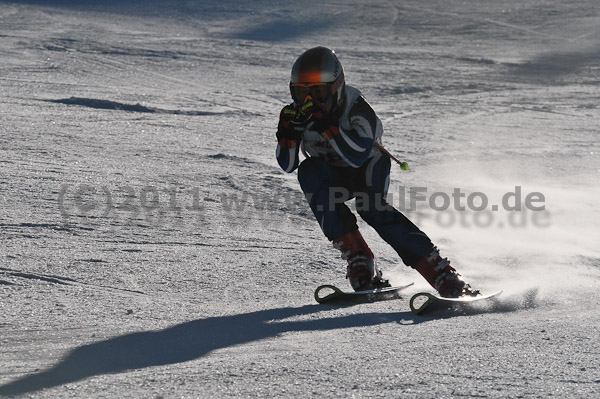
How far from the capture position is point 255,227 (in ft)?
19.2

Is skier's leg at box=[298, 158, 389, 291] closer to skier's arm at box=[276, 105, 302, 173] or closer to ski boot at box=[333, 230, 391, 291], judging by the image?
ski boot at box=[333, 230, 391, 291]

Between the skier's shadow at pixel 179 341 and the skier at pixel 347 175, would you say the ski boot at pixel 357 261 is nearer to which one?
the skier at pixel 347 175

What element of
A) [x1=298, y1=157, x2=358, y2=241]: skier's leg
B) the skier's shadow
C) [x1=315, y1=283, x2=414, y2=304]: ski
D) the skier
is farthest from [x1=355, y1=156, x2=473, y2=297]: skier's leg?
the skier's shadow

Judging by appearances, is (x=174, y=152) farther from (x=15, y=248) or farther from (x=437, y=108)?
(x=437, y=108)

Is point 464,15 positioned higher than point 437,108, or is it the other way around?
point 464,15

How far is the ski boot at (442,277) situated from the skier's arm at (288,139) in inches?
33.4

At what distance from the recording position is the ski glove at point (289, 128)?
4.22 metres

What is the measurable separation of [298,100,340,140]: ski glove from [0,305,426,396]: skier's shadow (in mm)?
867

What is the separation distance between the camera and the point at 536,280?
487 cm

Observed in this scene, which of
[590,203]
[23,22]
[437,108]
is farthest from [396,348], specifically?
[23,22]

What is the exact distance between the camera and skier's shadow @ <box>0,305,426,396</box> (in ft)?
9.47

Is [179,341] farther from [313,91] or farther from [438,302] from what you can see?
[313,91]

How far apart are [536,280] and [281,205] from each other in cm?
224

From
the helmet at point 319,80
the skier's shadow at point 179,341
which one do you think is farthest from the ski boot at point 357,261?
the helmet at point 319,80
